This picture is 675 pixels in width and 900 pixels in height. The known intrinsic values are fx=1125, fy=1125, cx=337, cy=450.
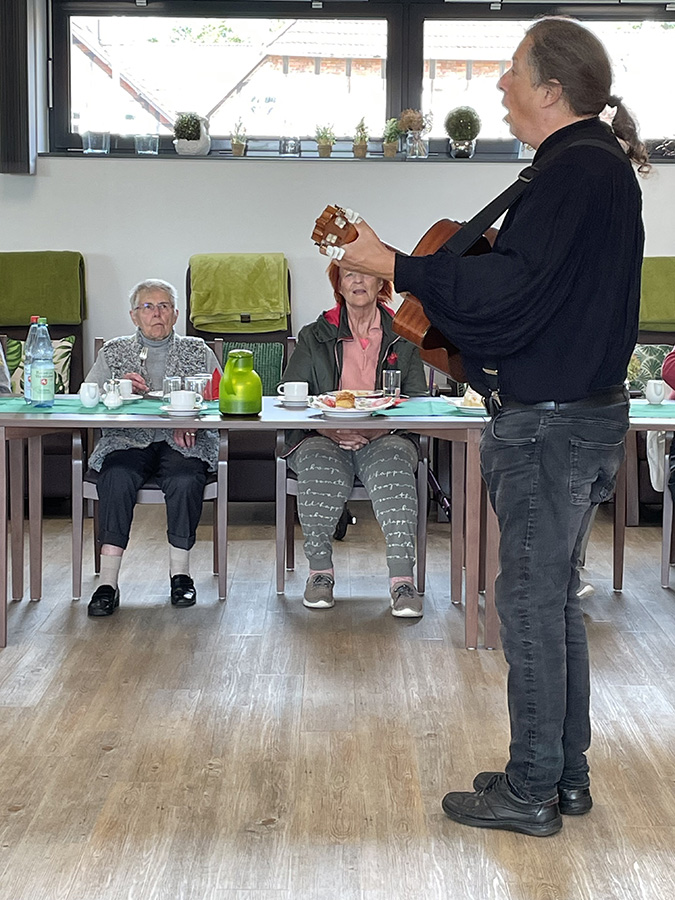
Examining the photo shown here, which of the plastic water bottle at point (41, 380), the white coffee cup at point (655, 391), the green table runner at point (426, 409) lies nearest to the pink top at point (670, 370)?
the white coffee cup at point (655, 391)

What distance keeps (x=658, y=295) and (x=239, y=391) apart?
2575 mm

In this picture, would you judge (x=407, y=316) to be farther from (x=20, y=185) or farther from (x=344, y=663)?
(x=20, y=185)

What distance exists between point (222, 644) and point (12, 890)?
4.43 feet

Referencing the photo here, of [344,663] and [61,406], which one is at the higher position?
[61,406]

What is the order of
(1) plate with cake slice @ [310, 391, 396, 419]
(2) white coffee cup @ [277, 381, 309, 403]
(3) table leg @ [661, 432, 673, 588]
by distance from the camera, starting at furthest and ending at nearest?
(3) table leg @ [661, 432, 673, 588] → (2) white coffee cup @ [277, 381, 309, 403] → (1) plate with cake slice @ [310, 391, 396, 419]

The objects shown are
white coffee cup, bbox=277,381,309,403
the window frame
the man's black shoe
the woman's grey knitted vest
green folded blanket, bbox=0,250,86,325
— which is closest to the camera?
the man's black shoe

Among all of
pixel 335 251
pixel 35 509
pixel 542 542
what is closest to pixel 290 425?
pixel 35 509

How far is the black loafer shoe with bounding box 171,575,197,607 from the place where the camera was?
3523mm

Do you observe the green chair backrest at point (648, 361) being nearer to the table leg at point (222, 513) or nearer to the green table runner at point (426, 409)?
the green table runner at point (426, 409)

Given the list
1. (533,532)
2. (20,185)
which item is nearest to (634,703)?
(533,532)

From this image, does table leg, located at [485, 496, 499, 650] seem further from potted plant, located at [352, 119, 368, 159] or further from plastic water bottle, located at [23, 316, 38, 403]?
potted plant, located at [352, 119, 368, 159]

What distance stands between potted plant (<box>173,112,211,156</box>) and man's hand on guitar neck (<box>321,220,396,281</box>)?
361cm

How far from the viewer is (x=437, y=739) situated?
2.45m

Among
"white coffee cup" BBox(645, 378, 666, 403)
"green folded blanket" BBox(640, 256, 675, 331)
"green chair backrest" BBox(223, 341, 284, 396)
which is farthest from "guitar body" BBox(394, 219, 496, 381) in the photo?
"green folded blanket" BBox(640, 256, 675, 331)
